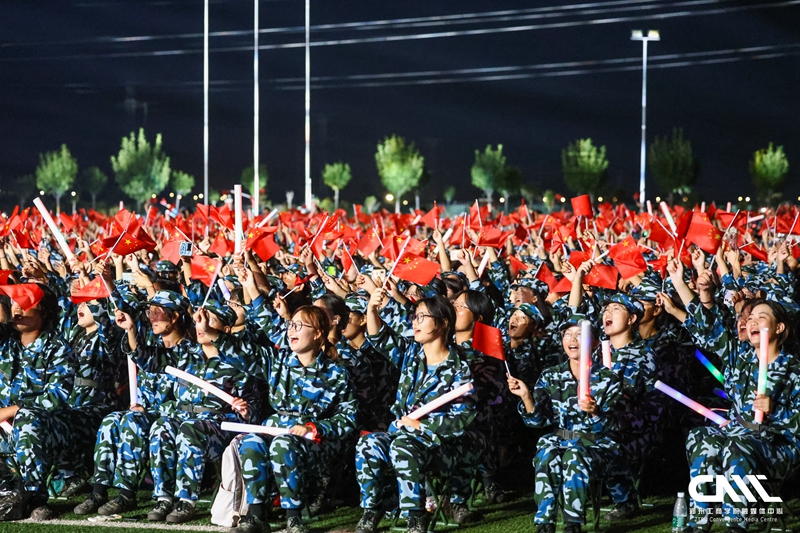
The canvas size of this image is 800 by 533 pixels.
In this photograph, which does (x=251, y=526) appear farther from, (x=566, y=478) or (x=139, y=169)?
(x=139, y=169)

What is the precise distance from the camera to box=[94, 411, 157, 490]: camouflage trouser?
23.9 ft

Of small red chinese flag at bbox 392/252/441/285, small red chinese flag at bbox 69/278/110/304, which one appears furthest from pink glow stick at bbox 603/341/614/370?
small red chinese flag at bbox 69/278/110/304

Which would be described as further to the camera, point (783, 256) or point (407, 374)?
point (783, 256)

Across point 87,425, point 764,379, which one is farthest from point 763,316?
point 87,425

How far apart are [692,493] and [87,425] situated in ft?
13.6

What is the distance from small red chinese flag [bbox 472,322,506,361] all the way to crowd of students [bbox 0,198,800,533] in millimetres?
13

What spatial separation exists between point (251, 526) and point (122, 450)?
1.15 meters

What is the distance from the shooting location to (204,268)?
10.6 meters

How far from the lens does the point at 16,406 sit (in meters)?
7.83

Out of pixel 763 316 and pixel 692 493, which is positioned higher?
pixel 763 316

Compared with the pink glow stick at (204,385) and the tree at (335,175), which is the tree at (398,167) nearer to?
the tree at (335,175)

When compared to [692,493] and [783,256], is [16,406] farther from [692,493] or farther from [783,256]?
[783,256]

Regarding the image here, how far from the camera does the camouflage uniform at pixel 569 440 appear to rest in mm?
6340

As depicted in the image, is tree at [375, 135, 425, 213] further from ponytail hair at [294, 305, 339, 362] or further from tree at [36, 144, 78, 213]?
ponytail hair at [294, 305, 339, 362]
